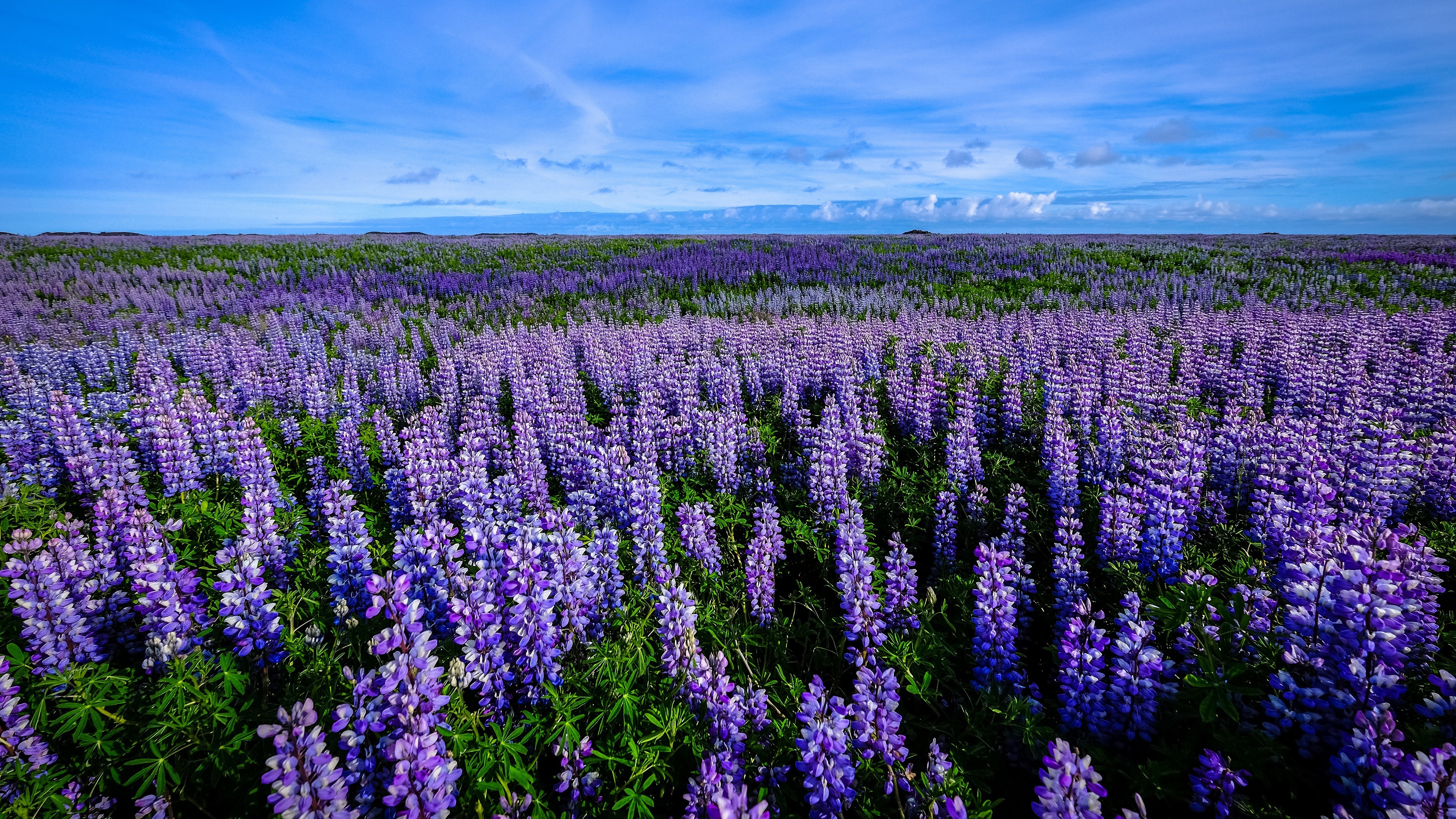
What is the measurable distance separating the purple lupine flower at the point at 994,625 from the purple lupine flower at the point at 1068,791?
1.31 meters

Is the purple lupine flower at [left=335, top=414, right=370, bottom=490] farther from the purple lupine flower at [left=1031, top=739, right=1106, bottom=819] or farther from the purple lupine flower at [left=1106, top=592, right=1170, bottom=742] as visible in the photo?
the purple lupine flower at [left=1106, top=592, right=1170, bottom=742]

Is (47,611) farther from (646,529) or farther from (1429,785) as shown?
(1429,785)

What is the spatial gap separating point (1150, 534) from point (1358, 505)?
2.24 m

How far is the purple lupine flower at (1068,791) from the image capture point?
81.1 inches

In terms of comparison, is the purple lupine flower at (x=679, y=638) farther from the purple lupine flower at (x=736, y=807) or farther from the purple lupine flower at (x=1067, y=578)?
the purple lupine flower at (x=1067, y=578)

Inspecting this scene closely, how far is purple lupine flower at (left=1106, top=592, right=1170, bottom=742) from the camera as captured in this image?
117 inches

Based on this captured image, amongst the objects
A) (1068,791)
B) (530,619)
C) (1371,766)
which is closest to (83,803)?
(530,619)

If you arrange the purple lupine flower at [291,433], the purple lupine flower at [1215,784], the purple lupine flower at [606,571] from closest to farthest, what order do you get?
the purple lupine flower at [1215,784] < the purple lupine flower at [606,571] < the purple lupine flower at [291,433]

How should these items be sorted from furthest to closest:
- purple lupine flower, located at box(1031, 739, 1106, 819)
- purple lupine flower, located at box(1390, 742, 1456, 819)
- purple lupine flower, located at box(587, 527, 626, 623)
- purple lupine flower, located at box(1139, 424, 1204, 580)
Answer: purple lupine flower, located at box(1139, 424, 1204, 580)
purple lupine flower, located at box(587, 527, 626, 623)
purple lupine flower, located at box(1031, 739, 1106, 819)
purple lupine flower, located at box(1390, 742, 1456, 819)

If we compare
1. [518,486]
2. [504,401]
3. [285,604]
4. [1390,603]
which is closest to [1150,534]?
[1390,603]

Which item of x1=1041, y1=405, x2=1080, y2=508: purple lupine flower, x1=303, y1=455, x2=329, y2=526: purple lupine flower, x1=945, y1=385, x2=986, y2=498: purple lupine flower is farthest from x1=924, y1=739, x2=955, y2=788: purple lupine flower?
x1=303, y1=455, x2=329, y2=526: purple lupine flower

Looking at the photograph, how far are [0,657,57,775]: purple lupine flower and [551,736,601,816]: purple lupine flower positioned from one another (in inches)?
99.0

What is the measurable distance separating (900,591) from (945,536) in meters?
1.49

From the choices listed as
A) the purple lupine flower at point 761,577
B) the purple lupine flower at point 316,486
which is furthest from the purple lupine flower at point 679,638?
the purple lupine flower at point 316,486
